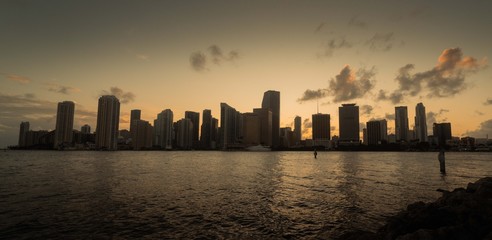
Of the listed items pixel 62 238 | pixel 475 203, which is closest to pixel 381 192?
pixel 475 203

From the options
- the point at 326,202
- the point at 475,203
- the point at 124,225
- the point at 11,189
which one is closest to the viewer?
the point at 475,203

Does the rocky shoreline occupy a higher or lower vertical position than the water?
higher

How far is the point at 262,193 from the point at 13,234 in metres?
23.9

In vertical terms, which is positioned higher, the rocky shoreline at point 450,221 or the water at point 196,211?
the rocky shoreline at point 450,221

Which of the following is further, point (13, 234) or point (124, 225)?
point (124, 225)

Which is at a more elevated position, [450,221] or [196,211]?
[450,221]

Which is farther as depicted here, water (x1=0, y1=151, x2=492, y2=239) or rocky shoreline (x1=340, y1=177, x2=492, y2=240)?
water (x1=0, y1=151, x2=492, y2=239)

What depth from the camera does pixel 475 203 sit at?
46.4ft

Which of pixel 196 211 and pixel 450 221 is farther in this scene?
pixel 196 211

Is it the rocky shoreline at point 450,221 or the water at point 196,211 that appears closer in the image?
the rocky shoreline at point 450,221

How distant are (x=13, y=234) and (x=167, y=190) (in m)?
19.4

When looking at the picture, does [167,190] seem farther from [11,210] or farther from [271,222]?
[271,222]

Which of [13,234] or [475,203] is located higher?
[475,203]

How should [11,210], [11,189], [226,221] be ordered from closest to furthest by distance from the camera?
1. [226,221]
2. [11,210]
3. [11,189]
